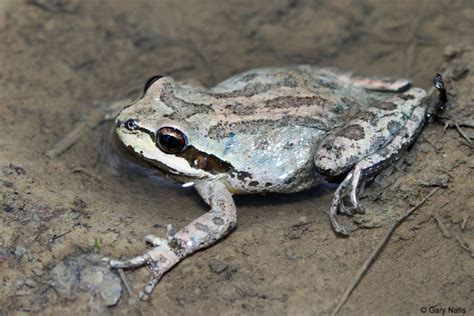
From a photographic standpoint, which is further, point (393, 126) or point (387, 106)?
point (387, 106)

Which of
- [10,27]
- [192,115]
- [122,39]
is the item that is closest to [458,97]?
[192,115]

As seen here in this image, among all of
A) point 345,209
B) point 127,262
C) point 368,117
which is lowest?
point 127,262

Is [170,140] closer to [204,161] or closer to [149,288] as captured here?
[204,161]

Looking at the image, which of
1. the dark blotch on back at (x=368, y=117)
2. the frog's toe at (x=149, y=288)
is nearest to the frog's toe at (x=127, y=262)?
the frog's toe at (x=149, y=288)

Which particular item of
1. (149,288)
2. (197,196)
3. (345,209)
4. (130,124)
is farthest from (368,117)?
(149,288)

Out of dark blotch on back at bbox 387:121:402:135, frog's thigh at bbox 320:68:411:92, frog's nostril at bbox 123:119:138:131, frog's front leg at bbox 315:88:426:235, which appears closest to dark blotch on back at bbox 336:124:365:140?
frog's front leg at bbox 315:88:426:235
